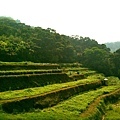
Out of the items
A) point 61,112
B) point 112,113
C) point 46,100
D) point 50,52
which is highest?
point 50,52

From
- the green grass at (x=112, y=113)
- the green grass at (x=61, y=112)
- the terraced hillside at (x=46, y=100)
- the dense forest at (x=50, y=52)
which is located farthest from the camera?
the dense forest at (x=50, y=52)

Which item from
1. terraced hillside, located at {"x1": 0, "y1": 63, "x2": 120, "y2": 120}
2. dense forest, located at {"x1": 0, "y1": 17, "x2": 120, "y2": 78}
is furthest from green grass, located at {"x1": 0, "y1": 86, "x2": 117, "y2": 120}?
dense forest, located at {"x1": 0, "y1": 17, "x2": 120, "y2": 78}


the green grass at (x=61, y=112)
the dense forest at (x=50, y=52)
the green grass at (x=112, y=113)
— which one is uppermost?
the dense forest at (x=50, y=52)

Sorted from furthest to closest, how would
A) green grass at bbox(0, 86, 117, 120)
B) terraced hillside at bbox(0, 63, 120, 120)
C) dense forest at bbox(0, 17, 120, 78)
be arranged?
1. dense forest at bbox(0, 17, 120, 78)
2. terraced hillside at bbox(0, 63, 120, 120)
3. green grass at bbox(0, 86, 117, 120)

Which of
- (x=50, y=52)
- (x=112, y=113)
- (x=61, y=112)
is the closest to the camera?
(x=61, y=112)

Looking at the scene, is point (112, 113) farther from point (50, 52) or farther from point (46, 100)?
point (50, 52)

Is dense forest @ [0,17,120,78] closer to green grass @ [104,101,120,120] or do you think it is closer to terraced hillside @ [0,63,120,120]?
terraced hillside @ [0,63,120,120]

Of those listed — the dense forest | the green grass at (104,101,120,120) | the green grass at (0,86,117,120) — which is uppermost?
the dense forest

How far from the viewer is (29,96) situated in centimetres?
2064

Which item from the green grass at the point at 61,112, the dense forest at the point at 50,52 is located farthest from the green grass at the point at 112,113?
the dense forest at the point at 50,52

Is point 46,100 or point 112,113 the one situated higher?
point 46,100

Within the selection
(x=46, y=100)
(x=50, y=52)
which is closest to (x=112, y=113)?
(x=46, y=100)

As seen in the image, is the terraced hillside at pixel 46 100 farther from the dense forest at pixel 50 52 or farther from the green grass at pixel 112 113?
the dense forest at pixel 50 52

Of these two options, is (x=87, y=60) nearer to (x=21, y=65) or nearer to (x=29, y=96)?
(x=21, y=65)
